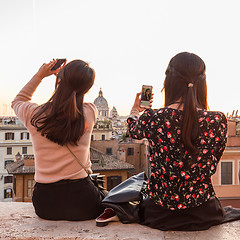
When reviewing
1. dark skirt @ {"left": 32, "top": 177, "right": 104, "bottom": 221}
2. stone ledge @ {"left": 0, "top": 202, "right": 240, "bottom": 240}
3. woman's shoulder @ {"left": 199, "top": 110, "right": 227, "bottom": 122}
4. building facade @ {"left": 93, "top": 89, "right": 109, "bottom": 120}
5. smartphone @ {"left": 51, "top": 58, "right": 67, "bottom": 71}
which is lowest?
stone ledge @ {"left": 0, "top": 202, "right": 240, "bottom": 240}

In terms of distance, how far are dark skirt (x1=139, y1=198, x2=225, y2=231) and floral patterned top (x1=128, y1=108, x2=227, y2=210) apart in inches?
2.1

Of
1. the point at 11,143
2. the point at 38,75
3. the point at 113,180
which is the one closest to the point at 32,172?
the point at 113,180

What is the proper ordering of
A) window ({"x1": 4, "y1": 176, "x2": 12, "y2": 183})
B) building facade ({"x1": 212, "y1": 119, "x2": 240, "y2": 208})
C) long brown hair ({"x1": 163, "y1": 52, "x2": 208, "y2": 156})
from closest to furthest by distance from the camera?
long brown hair ({"x1": 163, "y1": 52, "x2": 208, "y2": 156}) < building facade ({"x1": 212, "y1": 119, "x2": 240, "y2": 208}) < window ({"x1": 4, "y1": 176, "x2": 12, "y2": 183})

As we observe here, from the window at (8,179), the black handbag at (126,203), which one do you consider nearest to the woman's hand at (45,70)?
the black handbag at (126,203)

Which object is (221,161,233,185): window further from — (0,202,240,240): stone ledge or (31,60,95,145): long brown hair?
(31,60,95,145): long brown hair

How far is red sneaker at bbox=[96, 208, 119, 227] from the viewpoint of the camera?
2.27 meters

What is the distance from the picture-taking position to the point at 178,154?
82.4 inches

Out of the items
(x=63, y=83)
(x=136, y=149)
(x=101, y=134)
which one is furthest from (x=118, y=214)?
(x=101, y=134)

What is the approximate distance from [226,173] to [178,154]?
45.7 feet

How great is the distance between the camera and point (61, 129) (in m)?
2.23

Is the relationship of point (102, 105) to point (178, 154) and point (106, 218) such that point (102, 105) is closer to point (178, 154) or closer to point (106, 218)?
point (106, 218)

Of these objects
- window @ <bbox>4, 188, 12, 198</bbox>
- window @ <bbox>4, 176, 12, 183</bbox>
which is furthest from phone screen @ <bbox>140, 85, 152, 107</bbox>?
window @ <bbox>4, 176, 12, 183</bbox>

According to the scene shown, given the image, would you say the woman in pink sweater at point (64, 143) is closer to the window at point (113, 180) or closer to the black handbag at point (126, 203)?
the black handbag at point (126, 203)

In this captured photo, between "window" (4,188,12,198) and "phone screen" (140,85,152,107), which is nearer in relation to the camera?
"phone screen" (140,85,152,107)
